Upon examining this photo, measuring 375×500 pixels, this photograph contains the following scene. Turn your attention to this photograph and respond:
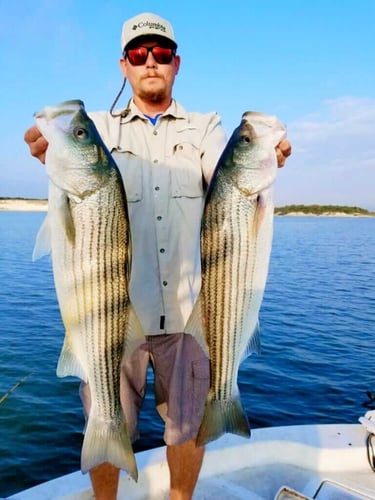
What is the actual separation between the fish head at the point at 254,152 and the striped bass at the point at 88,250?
706mm

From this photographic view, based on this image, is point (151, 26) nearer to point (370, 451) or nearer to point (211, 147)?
point (211, 147)

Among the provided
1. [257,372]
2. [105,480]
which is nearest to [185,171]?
[105,480]

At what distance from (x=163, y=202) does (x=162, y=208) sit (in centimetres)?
4

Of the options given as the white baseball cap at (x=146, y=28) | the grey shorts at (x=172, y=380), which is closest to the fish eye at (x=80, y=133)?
the white baseball cap at (x=146, y=28)

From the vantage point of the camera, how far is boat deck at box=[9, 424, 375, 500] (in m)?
4.58

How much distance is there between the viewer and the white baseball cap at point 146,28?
3.57 meters

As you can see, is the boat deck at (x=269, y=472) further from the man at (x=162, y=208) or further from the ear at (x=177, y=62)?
the ear at (x=177, y=62)

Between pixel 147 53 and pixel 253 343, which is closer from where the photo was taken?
pixel 253 343

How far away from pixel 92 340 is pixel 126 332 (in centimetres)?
21

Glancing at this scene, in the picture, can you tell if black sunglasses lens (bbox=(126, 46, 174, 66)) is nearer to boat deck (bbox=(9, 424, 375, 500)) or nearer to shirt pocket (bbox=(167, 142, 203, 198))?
shirt pocket (bbox=(167, 142, 203, 198))

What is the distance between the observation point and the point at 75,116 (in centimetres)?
293

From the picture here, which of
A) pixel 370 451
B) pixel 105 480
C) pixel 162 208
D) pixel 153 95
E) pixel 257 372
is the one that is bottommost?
pixel 257 372

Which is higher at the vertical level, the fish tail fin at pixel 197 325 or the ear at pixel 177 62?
the ear at pixel 177 62

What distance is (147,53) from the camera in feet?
11.8
